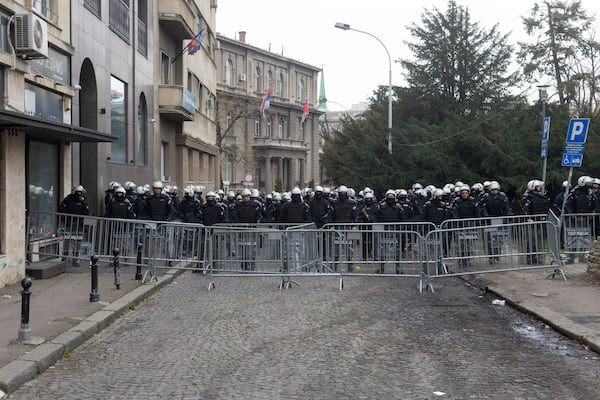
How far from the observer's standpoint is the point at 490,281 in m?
13.8

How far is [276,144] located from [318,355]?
67668 millimetres

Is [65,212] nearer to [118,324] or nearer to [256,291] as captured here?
[256,291]

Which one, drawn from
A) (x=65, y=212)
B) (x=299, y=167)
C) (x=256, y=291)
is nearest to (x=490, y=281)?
(x=256, y=291)

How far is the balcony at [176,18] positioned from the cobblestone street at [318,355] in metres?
17.5

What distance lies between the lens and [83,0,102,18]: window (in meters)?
18.9

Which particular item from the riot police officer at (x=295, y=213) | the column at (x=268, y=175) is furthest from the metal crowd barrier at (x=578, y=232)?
the column at (x=268, y=175)

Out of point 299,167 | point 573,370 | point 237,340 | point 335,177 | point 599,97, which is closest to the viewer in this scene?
point 573,370

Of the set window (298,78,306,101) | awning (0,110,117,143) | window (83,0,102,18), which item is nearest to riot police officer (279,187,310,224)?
awning (0,110,117,143)

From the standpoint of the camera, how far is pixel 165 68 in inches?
1160

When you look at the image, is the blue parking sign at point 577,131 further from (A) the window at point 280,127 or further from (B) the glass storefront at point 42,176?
(A) the window at point 280,127

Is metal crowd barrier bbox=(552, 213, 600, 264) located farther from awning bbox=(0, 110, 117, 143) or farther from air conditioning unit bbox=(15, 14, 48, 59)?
air conditioning unit bbox=(15, 14, 48, 59)

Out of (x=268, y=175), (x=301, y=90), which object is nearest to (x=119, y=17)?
(x=268, y=175)

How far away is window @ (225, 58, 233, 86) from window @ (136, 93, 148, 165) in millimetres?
44636

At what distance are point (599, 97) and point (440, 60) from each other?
25.4 feet
